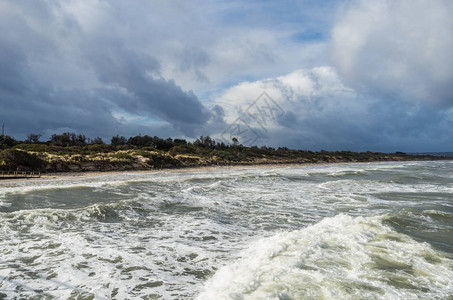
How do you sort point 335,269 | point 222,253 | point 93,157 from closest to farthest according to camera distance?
1. point 335,269
2. point 222,253
3. point 93,157

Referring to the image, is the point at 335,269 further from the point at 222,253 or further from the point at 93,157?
the point at 93,157

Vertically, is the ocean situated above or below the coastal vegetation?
below

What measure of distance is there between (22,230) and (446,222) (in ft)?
41.3

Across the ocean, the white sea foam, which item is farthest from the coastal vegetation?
the white sea foam

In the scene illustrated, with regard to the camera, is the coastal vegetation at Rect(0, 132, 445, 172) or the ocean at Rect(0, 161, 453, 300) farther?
the coastal vegetation at Rect(0, 132, 445, 172)

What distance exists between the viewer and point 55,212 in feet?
30.1

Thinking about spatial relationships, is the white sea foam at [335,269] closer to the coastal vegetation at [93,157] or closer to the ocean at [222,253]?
the ocean at [222,253]

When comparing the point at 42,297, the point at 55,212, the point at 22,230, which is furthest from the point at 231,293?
the point at 55,212

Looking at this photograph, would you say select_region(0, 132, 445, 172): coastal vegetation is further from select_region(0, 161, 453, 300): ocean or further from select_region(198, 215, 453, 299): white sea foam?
select_region(198, 215, 453, 299): white sea foam

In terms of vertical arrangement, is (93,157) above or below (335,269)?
above

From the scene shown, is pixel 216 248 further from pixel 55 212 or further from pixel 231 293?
pixel 55 212

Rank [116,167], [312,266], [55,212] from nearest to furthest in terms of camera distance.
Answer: [312,266] → [55,212] → [116,167]

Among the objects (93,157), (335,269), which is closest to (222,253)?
(335,269)

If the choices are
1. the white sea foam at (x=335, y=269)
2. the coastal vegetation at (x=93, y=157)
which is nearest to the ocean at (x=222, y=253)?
the white sea foam at (x=335, y=269)
